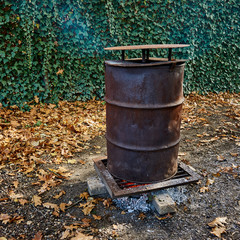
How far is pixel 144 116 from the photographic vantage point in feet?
8.13

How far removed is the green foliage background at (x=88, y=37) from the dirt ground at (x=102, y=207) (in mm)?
2363

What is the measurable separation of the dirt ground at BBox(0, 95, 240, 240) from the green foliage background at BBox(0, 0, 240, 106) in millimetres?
2363

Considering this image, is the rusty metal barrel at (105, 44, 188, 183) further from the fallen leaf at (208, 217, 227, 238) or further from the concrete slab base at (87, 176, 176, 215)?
the fallen leaf at (208, 217, 227, 238)

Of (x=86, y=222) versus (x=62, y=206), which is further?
(x=62, y=206)

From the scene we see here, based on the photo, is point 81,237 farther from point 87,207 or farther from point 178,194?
point 178,194

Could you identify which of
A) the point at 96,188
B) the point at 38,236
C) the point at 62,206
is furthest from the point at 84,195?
the point at 38,236

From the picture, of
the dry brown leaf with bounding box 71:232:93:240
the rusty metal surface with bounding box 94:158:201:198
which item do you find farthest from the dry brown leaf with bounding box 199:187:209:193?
the dry brown leaf with bounding box 71:232:93:240

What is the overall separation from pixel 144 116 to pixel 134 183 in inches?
32.6

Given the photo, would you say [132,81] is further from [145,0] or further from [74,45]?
[145,0]

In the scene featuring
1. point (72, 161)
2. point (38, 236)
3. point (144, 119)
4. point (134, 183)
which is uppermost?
point (144, 119)

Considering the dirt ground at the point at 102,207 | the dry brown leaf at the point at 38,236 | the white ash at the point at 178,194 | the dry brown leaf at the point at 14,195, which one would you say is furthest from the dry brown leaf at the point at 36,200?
the white ash at the point at 178,194

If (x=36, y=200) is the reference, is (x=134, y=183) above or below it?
above

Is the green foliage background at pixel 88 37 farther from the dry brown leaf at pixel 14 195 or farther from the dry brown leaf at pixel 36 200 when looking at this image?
the dry brown leaf at pixel 36 200

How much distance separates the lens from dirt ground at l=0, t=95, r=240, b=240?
7.89 feet
